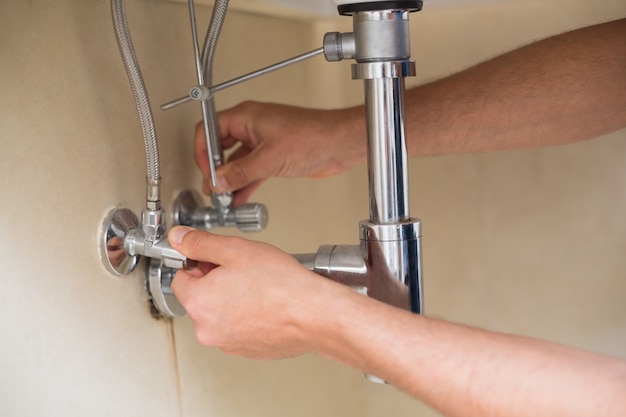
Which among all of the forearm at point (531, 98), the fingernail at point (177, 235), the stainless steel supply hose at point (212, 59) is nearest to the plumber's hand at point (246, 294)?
the fingernail at point (177, 235)

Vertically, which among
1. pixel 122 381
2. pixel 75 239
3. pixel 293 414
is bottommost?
pixel 293 414

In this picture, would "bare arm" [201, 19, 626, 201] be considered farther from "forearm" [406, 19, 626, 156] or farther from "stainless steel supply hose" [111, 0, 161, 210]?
"stainless steel supply hose" [111, 0, 161, 210]

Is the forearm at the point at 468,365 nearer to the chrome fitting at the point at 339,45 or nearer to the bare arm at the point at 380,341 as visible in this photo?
the bare arm at the point at 380,341

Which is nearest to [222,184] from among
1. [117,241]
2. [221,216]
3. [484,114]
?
[221,216]

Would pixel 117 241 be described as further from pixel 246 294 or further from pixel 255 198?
pixel 255 198

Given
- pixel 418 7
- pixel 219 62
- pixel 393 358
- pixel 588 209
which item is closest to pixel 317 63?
pixel 219 62

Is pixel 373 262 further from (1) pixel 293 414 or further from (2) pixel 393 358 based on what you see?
(1) pixel 293 414

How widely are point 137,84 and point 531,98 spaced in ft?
1.23

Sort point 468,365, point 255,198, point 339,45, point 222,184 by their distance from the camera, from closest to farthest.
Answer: point 468,365 → point 339,45 → point 222,184 → point 255,198

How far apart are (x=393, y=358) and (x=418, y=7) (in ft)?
0.75

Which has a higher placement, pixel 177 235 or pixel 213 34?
pixel 213 34

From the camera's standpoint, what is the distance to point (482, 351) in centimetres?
47

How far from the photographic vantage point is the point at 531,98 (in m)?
0.76

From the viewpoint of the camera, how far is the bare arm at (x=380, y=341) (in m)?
0.44
